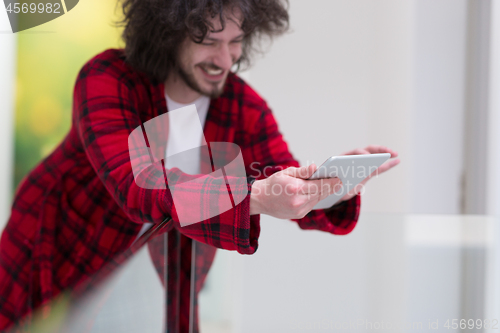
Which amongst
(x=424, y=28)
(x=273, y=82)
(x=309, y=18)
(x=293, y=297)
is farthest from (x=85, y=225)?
(x=424, y=28)

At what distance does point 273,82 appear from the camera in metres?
1.20

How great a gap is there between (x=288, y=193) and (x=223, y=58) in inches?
10.7

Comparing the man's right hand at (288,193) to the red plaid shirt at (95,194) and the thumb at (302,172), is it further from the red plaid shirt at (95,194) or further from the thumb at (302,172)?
the red plaid shirt at (95,194)

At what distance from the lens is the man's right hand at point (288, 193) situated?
37cm

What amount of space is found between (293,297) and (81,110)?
345 millimetres

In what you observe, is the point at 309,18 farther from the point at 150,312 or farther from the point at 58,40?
the point at 150,312

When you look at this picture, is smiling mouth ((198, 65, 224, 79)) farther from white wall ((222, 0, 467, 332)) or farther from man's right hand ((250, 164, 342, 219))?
white wall ((222, 0, 467, 332))

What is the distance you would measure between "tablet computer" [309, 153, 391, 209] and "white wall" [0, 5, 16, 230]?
967 mm

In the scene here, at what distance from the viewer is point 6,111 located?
1.06 meters

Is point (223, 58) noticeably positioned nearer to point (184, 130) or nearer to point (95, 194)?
point (184, 130)

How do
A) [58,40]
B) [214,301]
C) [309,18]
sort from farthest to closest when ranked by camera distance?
[309,18]
[58,40]
[214,301]

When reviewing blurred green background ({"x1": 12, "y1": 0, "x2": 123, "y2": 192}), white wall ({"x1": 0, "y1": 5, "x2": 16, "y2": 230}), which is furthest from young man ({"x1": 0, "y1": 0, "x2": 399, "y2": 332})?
white wall ({"x1": 0, "y1": 5, "x2": 16, "y2": 230})

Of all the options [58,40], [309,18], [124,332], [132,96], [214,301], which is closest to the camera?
[124,332]

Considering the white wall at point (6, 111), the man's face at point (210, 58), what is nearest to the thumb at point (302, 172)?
the man's face at point (210, 58)
